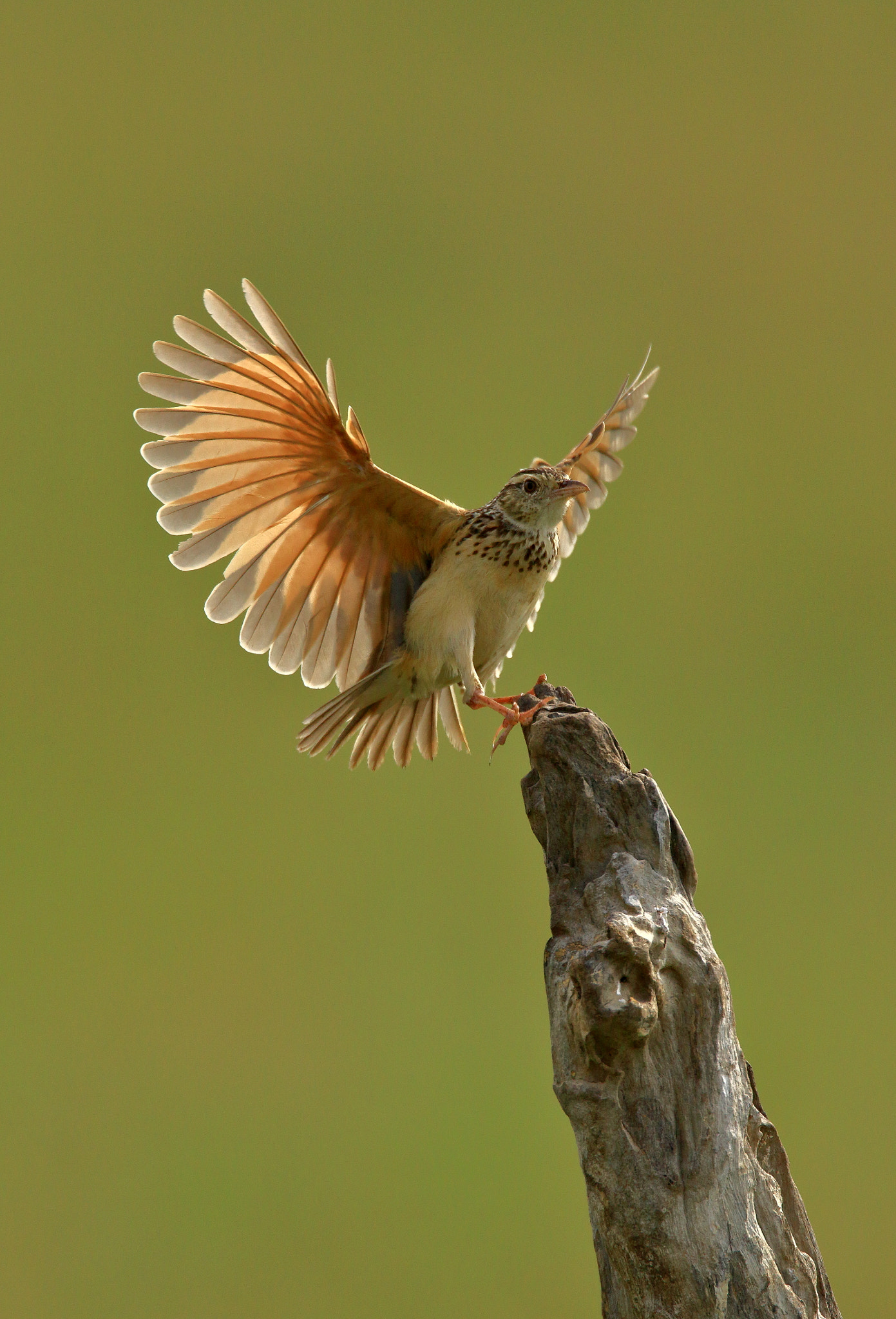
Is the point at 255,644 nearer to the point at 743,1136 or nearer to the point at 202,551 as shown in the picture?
the point at 202,551

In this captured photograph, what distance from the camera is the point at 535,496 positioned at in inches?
148

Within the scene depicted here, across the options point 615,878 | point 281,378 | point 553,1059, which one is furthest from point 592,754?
point 281,378

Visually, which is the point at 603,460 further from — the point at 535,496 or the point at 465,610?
the point at 465,610

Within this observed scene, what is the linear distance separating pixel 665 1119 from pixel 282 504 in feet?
7.21

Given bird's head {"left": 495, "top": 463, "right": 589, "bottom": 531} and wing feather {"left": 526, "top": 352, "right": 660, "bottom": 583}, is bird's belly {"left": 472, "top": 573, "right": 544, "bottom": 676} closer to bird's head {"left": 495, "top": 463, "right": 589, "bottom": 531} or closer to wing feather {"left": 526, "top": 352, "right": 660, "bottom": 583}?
bird's head {"left": 495, "top": 463, "right": 589, "bottom": 531}

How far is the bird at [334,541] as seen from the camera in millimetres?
3412

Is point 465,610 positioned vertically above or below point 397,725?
above

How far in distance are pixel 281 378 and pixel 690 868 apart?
6.12ft

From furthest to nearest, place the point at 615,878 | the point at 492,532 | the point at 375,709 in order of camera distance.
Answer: the point at 375,709
the point at 492,532
the point at 615,878

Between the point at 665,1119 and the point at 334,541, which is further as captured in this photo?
the point at 334,541

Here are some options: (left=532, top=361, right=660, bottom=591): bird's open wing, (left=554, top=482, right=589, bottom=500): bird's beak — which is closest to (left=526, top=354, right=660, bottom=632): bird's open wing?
(left=532, top=361, right=660, bottom=591): bird's open wing

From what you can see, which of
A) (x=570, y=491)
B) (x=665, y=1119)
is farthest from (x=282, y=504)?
(x=665, y=1119)

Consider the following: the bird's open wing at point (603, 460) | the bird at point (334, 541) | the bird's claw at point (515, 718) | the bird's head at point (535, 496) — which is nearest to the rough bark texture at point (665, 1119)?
the bird's claw at point (515, 718)

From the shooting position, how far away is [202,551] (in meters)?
3.56
